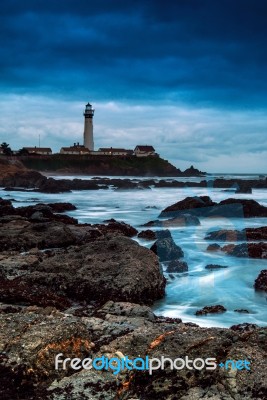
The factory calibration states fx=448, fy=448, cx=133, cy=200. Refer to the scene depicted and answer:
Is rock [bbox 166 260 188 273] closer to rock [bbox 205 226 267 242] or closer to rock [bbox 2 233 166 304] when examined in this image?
rock [bbox 2 233 166 304]

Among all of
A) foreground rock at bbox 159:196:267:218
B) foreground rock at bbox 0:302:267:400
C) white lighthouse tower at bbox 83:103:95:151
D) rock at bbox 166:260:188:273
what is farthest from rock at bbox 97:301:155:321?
white lighthouse tower at bbox 83:103:95:151

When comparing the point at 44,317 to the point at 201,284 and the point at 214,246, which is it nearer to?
the point at 201,284

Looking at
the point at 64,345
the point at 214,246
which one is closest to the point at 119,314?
the point at 64,345

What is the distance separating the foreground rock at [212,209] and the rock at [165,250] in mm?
7855

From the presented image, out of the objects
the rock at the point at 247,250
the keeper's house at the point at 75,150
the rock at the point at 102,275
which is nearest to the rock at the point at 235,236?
the rock at the point at 247,250

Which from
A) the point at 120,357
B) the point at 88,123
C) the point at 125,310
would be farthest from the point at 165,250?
the point at 88,123

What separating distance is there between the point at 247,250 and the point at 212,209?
740 cm

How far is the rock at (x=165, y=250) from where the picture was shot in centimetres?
915

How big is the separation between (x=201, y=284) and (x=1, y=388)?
520 cm

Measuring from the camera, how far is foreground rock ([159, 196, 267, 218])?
17.6 meters

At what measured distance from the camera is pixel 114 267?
6.49 metres

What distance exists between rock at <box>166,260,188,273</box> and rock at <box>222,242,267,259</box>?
1915 mm

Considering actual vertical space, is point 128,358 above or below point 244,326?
above

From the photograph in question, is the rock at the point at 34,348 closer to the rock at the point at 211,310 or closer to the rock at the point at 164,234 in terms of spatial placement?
the rock at the point at 211,310
